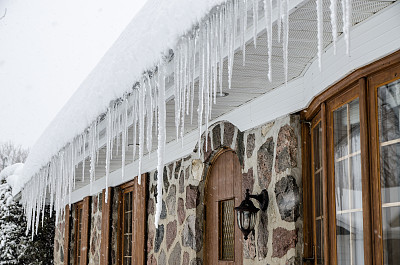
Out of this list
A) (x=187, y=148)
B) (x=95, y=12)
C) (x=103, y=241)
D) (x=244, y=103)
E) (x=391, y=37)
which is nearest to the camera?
(x=391, y=37)

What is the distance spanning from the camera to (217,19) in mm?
2660

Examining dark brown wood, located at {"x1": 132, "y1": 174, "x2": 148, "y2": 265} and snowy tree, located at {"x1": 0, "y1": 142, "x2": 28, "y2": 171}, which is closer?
dark brown wood, located at {"x1": 132, "y1": 174, "x2": 148, "y2": 265}

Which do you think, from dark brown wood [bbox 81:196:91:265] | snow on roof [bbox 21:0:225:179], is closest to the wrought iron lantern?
snow on roof [bbox 21:0:225:179]

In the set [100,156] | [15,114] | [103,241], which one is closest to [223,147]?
[100,156]

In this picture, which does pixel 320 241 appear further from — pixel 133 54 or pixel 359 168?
pixel 133 54

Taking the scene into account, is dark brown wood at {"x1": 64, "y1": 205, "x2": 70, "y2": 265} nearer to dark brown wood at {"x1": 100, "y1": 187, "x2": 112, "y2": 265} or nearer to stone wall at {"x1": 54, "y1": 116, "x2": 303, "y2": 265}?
dark brown wood at {"x1": 100, "y1": 187, "x2": 112, "y2": 265}

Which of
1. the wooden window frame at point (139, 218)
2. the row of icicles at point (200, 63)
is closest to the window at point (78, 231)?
the wooden window frame at point (139, 218)

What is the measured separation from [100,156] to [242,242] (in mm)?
2746

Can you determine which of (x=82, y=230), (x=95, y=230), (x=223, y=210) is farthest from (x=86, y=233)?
(x=223, y=210)

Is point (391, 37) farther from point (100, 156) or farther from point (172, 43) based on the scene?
point (100, 156)

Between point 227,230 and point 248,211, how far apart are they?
0.83 m

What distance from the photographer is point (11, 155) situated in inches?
1291

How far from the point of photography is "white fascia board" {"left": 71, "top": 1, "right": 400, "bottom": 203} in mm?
2611

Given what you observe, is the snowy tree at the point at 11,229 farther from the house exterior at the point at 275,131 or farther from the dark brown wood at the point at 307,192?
the dark brown wood at the point at 307,192
